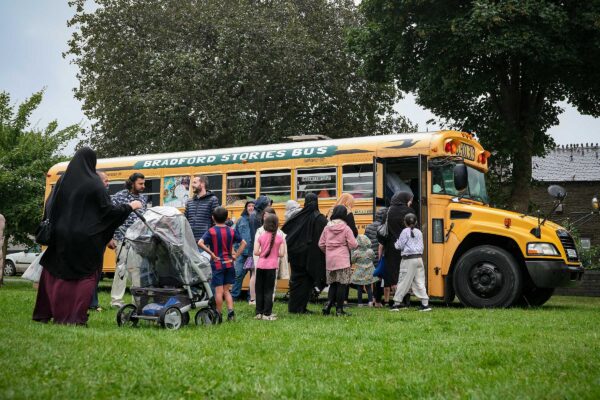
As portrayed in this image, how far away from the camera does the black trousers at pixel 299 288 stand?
11.8 meters

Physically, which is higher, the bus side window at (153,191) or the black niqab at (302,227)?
the bus side window at (153,191)

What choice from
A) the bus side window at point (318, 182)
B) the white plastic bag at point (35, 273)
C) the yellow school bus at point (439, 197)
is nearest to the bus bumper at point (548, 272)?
the yellow school bus at point (439, 197)

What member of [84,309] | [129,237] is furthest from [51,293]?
[129,237]

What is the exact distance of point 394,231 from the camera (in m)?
12.8

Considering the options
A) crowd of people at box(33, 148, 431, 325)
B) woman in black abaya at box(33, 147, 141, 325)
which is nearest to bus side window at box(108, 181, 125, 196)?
crowd of people at box(33, 148, 431, 325)

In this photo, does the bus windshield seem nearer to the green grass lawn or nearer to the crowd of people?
the crowd of people

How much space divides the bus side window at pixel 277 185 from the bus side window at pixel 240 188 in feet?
0.82

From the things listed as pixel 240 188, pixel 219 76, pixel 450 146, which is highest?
pixel 219 76

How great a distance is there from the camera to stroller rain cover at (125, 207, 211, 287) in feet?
30.0

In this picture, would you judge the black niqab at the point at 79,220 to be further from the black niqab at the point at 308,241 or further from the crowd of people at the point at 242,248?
the black niqab at the point at 308,241

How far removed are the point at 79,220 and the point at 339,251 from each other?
162 inches

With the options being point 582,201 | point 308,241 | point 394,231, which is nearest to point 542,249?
point 394,231

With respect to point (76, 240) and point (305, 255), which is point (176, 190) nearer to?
point (305, 255)

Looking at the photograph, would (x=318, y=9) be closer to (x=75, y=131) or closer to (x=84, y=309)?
(x=75, y=131)
